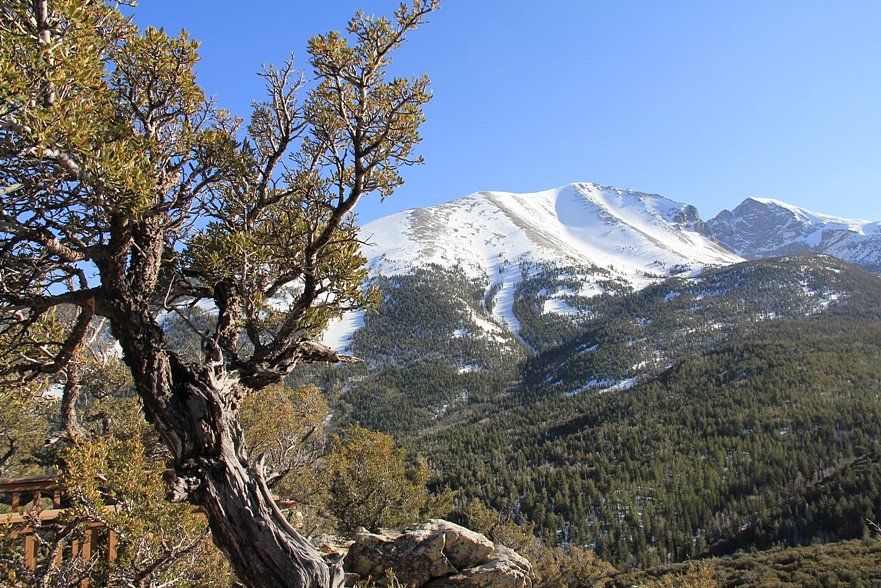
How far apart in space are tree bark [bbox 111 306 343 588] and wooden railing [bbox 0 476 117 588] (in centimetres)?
347

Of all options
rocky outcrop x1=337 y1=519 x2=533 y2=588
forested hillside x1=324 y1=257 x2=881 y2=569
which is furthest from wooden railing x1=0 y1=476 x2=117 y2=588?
forested hillside x1=324 y1=257 x2=881 y2=569

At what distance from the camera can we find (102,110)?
16.6ft

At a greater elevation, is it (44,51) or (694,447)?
(44,51)

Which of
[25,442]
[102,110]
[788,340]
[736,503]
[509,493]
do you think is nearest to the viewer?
[102,110]

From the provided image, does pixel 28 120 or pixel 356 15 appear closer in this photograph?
pixel 28 120

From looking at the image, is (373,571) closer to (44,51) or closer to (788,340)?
(44,51)

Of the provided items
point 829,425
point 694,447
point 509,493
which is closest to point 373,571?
point 509,493

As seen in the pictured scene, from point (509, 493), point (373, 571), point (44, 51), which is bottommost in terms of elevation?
point (509, 493)

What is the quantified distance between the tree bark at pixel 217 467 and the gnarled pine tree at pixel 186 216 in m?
0.01

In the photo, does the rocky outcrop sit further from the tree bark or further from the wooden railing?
the tree bark

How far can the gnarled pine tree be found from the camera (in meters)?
4.16

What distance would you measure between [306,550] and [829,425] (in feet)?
505

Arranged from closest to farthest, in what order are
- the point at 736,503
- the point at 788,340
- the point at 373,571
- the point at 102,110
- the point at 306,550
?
the point at 306,550 < the point at 102,110 < the point at 373,571 < the point at 736,503 < the point at 788,340

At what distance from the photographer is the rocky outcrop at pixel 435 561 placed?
1434 centimetres
